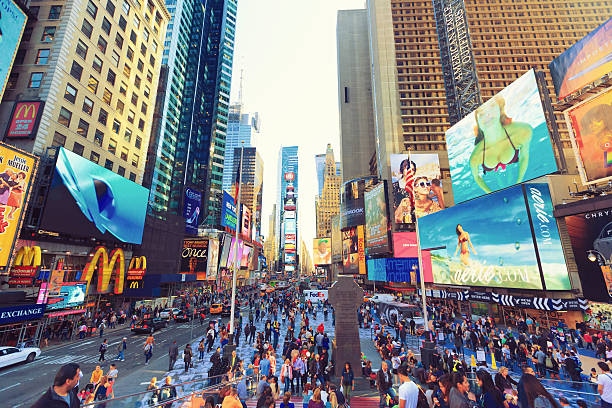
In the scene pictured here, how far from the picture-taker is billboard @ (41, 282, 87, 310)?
79.3ft

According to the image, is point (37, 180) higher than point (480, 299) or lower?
higher

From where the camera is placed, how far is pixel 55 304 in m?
24.3

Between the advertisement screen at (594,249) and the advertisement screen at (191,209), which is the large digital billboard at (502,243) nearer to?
the advertisement screen at (594,249)

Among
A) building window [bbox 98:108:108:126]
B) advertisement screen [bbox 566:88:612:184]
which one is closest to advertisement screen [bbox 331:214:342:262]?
building window [bbox 98:108:108:126]

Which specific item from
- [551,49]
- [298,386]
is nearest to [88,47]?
[298,386]

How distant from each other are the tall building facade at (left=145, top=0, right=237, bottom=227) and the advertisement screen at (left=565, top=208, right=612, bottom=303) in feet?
249

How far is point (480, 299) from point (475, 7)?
3612 inches

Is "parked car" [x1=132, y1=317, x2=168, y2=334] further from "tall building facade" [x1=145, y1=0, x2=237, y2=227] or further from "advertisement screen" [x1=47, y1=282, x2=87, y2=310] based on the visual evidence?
"tall building facade" [x1=145, y1=0, x2=237, y2=227]

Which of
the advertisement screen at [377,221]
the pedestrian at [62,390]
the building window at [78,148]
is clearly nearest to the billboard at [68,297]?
the building window at [78,148]

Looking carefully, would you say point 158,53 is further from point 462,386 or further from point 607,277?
point 607,277

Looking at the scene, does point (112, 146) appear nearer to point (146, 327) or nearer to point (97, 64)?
point (97, 64)

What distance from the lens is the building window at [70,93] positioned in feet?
99.3

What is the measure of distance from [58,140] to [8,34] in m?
9.56

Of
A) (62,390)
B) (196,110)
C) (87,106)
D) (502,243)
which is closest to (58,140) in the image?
(87,106)
